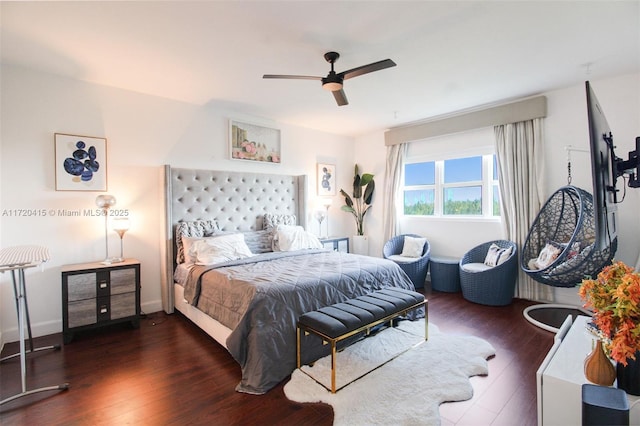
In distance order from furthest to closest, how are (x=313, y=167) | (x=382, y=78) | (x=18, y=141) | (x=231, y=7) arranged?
(x=313, y=167)
(x=382, y=78)
(x=18, y=141)
(x=231, y=7)

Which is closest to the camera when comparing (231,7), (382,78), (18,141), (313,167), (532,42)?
(231,7)

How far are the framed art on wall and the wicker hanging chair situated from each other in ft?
12.7

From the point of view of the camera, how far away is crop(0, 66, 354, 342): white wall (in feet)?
9.95

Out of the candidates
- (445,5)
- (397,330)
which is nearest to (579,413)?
(397,330)

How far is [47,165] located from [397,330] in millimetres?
4069

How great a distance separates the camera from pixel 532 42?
8.90 feet

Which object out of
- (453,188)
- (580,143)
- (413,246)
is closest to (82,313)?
(413,246)

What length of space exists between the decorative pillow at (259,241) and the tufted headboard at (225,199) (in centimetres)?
32

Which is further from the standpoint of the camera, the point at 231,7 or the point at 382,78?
the point at 382,78

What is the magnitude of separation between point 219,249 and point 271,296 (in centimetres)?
139

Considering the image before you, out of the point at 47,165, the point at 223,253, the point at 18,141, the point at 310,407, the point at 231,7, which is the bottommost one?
the point at 310,407

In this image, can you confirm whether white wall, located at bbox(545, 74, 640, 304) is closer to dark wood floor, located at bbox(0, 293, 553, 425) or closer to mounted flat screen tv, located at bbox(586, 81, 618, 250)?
dark wood floor, located at bbox(0, 293, 553, 425)

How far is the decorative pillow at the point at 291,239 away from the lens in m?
4.20

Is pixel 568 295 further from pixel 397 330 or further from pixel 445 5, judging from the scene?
pixel 445 5
